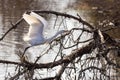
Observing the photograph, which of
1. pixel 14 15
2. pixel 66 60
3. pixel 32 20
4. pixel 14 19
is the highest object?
pixel 32 20

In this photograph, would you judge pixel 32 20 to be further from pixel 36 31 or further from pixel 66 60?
pixel 66 60

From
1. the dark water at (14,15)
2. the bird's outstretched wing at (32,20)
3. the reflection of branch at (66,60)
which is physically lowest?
the dark water at (14,15)

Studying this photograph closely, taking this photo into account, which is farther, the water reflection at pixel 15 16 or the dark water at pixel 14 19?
the water reflection at pixel 15 16

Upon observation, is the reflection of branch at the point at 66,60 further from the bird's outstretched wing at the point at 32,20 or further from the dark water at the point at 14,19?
the dark water at the point at 14,19

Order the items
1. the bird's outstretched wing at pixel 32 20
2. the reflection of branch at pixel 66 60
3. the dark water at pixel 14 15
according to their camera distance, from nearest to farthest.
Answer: the reflection of branch at pixel 66 60 → the bird's outstretched wing at pixel 32 20 → the dark water at pixel 14 15

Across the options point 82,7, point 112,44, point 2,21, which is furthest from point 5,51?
point 82,7

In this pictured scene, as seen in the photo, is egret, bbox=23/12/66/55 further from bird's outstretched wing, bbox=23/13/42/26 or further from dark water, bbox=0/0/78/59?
dark water, bbox=0/0/78/59

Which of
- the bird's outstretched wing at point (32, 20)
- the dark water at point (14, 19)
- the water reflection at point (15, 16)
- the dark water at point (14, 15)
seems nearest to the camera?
the bird's outstretched wing at point (32, 20)

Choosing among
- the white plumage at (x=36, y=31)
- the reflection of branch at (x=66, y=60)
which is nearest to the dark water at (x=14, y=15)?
the white plumage at (x=36, y=31)

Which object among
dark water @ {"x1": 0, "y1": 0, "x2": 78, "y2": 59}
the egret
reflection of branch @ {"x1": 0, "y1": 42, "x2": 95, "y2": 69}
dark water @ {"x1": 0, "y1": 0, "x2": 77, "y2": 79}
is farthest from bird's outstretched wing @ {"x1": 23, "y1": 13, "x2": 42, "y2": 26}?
dark water @ {"x1": 0, "y1": 0, "x2": 78, "y2": 59}

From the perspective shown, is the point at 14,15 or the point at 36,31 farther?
the point at 14,15

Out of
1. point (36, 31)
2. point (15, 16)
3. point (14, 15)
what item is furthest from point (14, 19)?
point (36, 31)

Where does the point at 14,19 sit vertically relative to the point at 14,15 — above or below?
above

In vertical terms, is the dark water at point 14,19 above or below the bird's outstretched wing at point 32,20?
below
